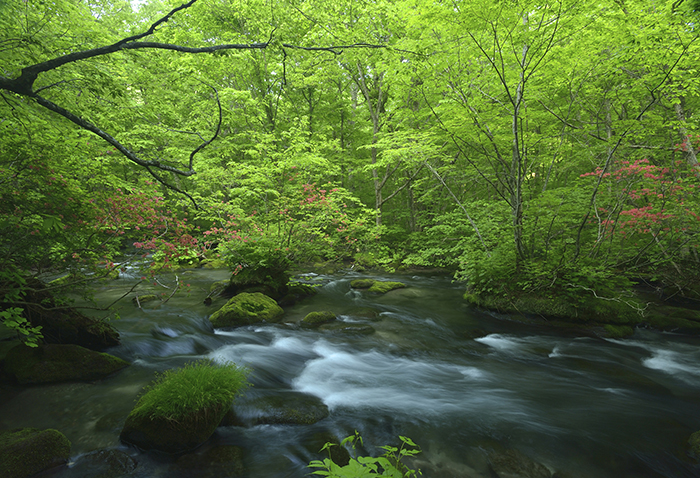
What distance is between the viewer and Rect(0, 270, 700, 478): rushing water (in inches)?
129

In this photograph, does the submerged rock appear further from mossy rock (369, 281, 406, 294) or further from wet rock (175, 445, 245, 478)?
wet rock (175, 445, 245, 478)

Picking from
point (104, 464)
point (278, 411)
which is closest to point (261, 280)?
point (278, 411)

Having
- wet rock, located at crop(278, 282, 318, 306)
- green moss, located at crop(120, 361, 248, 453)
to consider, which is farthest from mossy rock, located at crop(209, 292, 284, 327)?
green moss, located at crop(120, 361, 248, 453)

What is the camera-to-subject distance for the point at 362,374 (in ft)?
18.0

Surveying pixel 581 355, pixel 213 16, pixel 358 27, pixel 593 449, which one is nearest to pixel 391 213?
pixel 358 27

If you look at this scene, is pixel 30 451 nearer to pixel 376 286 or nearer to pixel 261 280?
pixel 261 280

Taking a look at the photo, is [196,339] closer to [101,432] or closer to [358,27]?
[101,432]

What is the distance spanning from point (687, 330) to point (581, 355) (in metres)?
3.12

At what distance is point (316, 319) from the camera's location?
7.80 meters

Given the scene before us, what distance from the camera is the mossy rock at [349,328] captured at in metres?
7.30

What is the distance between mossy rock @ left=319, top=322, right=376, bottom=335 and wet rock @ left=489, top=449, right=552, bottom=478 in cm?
418

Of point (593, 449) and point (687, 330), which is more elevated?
point (687, 330)

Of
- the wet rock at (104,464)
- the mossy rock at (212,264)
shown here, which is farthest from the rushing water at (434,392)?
the mossy rock at (212,264)

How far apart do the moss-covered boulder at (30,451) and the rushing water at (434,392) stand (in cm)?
16
